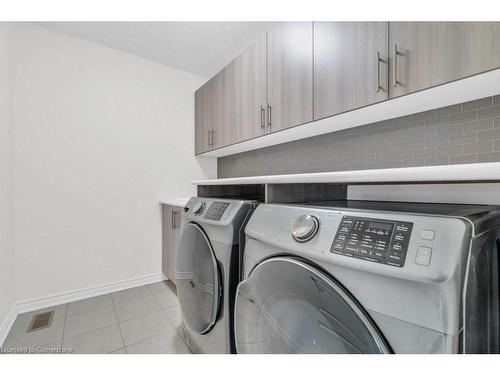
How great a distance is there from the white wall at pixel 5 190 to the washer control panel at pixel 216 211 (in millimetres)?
1542

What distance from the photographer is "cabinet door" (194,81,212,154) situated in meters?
2.52

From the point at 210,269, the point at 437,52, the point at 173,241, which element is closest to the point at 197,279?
the point at 210,269

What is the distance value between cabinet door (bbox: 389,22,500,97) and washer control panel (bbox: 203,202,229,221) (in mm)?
970

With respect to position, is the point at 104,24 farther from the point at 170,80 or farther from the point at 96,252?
the point at 96,252

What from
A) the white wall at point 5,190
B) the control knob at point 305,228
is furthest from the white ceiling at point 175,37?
the control knob at point 305,228

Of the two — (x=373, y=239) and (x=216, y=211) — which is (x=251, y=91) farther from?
(x=373, y=239)

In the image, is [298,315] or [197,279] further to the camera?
[197,279]

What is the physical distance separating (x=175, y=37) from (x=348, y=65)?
1.68 m

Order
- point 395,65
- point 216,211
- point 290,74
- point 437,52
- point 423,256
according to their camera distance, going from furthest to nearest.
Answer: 1. point 290,74
2. point 216,211
3. point 395,65
4. point 437,52
5. point 423,256

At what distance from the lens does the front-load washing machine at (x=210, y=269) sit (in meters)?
1.05

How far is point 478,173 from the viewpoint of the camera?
20.2 inches

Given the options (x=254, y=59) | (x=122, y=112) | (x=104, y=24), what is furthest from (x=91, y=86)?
(x=254, y=59)

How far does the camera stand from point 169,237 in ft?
7.75

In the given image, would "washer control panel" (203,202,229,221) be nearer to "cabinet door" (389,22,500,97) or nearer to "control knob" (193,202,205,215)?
"control knob" (193,202,205,215)
